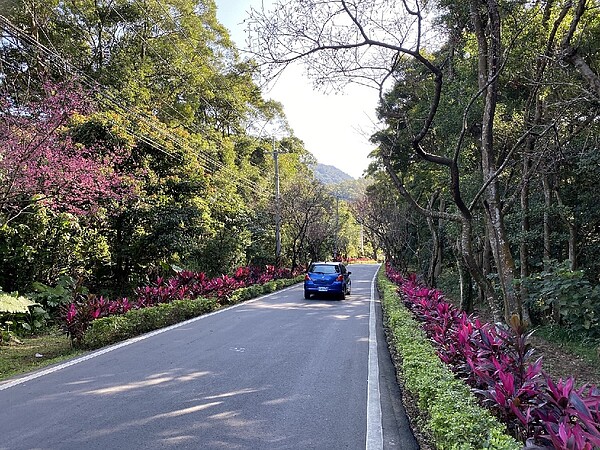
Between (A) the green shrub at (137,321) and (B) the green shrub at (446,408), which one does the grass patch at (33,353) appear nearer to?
(A) the green shrub at (137,321)

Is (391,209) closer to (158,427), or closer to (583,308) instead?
(583,308)

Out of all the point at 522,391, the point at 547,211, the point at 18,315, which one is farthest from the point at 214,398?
the point at 547,211

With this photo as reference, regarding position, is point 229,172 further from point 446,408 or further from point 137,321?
point 446,408

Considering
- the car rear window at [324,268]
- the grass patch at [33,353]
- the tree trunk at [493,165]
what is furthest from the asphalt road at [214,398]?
the car rear window at [324,268]

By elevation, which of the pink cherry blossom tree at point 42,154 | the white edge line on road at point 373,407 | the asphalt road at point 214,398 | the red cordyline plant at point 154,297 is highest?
the pink cherry blossom tree at point 42,154

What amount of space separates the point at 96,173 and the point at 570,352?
11238 mm

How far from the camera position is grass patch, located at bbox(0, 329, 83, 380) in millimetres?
6727

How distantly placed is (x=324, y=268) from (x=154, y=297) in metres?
7.82

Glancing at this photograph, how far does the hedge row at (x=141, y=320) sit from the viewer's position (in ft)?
26.1

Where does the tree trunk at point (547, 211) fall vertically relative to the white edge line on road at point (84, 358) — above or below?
above

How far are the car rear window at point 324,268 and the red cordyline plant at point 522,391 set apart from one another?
467 inches

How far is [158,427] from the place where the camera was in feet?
13.5

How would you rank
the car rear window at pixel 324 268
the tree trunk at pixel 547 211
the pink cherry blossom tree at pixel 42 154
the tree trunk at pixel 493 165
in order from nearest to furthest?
the tree trunk at pixel 493 165 < the pink cherry blossom tree at pixel 42 154 < the tree trunk at pixel 547 211 < the car rear window at pixel 324 268

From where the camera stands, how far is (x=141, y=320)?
9203 mm
